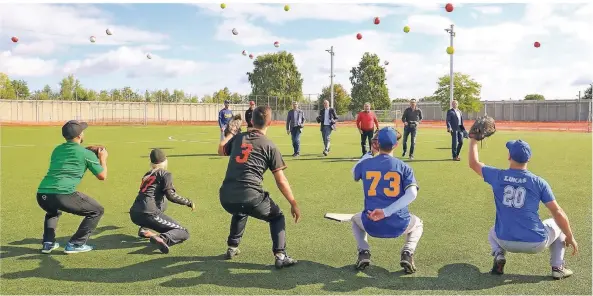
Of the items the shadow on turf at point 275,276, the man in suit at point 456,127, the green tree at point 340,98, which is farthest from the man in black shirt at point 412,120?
the green tree at point 340,98

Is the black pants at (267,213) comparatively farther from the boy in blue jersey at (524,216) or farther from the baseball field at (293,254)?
the boy in blue jersey at (524,216)

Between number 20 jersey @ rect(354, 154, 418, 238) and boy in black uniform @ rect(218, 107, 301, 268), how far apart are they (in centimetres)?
78

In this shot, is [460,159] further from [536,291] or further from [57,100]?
[57,100]

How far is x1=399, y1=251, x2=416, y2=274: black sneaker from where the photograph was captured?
4957 millimetres

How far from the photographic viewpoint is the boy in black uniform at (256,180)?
5176 millimetres

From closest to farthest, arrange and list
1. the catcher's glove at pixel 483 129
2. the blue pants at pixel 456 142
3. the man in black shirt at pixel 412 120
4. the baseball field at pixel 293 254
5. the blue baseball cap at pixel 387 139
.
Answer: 1. the baseball field at pixel 293 254
2. the catcher's glove at pixel 483 129
3. the blue baseball cap at pixel 387 139
4. the blue pants at pixel 456 142
5. the man in black shirt at pixel 412 120

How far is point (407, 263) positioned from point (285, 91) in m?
76.7

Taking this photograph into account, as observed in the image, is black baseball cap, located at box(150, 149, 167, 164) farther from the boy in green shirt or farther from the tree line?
the tree line

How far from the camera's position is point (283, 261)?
5.21m

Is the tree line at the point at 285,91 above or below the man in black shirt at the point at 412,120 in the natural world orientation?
above

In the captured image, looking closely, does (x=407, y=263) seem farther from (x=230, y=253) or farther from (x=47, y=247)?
(x=47, y=247)

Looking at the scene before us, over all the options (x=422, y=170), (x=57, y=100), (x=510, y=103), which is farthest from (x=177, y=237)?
(x=510, y=103)

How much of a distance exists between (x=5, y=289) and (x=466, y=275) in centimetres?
439

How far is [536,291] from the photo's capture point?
4.52 metres
